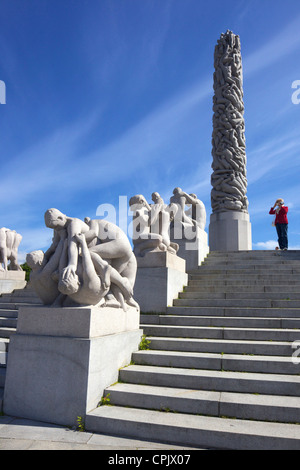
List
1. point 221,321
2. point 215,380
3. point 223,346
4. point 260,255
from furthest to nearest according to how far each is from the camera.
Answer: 1. point 260,255
2. point 221,321
3. point 223,346
4. point 215,380

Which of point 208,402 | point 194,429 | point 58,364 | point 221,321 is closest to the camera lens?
point 194,429

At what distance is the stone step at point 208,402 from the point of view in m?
3.81

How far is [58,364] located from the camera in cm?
414

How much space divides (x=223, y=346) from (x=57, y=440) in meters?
2.91

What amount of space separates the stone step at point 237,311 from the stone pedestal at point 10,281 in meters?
6.83

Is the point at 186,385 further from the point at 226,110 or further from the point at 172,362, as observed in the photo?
the point at 226,110

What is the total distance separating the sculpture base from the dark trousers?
13.8ft

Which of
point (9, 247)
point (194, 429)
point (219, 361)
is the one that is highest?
point (9, 247)

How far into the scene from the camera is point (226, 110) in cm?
1847

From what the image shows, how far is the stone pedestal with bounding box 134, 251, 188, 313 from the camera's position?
7.34m

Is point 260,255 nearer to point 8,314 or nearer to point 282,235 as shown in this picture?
point 282,235

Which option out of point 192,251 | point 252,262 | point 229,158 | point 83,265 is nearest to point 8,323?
point 83,265

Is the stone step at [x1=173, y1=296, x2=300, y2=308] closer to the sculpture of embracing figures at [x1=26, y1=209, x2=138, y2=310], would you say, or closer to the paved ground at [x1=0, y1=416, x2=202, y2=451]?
Result: the sculpture of embracing figures at [x1=26, y1=209, x2=138, y2=310]
